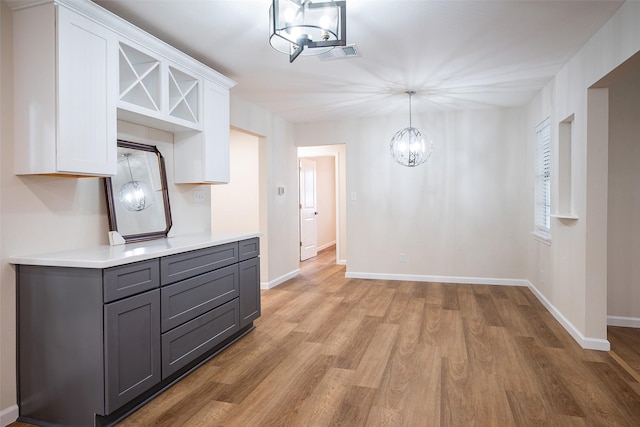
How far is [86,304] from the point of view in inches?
78.3

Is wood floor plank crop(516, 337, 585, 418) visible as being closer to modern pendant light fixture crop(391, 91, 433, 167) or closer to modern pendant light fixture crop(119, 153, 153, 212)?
modern pendant light fixture crop(391, 91, 433, 167)

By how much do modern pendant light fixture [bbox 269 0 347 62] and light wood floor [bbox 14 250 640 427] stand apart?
6.60 feet

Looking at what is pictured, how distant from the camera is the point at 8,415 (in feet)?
6.88

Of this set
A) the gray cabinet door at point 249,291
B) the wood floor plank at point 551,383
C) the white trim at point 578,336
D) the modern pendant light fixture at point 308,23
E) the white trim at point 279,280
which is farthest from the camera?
the white trim at point 279,280

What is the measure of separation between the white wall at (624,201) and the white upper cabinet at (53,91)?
13.8 feet

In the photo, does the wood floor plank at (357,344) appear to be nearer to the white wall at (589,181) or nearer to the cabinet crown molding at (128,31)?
the white wall at (589,181)

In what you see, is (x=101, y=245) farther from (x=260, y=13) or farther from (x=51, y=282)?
(x=260, y=13)

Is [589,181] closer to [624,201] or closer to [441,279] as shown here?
[624,201]

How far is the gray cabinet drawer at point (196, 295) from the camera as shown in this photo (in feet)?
8.02

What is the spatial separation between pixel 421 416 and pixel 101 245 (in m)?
2.26

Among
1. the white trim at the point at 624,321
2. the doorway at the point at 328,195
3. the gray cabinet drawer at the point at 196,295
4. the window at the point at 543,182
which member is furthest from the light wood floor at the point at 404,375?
the doorway at the point at 328,195

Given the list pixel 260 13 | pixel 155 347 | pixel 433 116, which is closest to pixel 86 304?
pixel 155 347

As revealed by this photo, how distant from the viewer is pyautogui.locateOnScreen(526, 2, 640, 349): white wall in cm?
270

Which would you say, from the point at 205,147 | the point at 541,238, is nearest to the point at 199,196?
the point at 205,147
